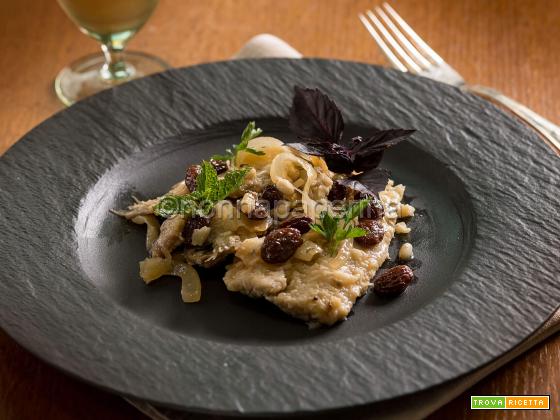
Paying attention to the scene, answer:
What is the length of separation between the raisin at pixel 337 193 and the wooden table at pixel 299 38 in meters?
2.03

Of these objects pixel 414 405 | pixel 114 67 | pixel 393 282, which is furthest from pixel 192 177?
pixel 114 67

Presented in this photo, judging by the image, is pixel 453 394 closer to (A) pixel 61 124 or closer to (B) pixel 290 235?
(B) pixel 290 235

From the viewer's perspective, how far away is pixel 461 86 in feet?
16.6

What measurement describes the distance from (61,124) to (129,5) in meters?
1.03

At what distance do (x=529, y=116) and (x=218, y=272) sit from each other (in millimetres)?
2180

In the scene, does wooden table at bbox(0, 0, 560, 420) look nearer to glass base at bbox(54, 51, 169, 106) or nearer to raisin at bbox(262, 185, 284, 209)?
glass base at bbox(54, 51, 169, 106)

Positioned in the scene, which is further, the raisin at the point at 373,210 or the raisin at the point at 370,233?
the raisin at the point at 373,210

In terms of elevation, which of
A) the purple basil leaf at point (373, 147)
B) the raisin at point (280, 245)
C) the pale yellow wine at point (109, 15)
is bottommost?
the raisin at point (280, 245)

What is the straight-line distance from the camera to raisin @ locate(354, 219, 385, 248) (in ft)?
11.9

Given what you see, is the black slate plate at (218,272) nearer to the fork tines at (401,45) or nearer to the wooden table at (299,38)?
the fork tines at (401,45)

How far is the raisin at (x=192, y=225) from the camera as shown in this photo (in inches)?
145

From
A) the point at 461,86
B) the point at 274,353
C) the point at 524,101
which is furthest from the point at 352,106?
the point at 274,353

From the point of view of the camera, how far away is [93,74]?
18.5ft

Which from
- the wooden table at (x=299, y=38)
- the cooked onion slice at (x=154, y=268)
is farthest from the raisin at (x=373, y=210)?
the wooden table at (x=299, y=38)
